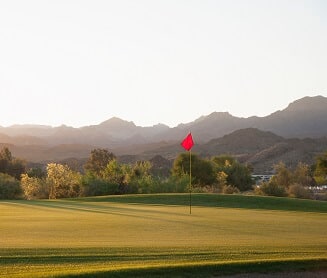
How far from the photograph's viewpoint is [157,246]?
1430cm

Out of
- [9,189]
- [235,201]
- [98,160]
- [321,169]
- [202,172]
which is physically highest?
[98,160]

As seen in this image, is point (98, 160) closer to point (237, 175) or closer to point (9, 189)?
point (237, 175)

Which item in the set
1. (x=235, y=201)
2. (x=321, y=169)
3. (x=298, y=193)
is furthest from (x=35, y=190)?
(x=321, y=169)

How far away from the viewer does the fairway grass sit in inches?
426

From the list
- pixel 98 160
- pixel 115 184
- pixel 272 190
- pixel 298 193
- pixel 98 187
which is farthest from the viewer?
pixel 98 160

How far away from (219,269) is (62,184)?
49.7 meters

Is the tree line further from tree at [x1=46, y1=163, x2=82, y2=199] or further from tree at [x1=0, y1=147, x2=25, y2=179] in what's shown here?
tree at [x1=0, y1=147, x2=25, y2=179]

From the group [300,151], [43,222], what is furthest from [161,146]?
[43,222]

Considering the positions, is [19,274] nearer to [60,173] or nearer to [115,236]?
[115,236]

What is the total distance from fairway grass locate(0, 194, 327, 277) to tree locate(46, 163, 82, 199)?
1378 inches

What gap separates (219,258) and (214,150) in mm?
130573

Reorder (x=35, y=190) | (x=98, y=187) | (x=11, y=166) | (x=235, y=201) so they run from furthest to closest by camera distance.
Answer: (x=11, y=166), (x=35, y=190), (x=98, y=187), (x=235, y=201)

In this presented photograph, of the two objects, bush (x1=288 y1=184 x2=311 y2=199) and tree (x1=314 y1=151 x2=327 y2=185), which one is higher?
tree (x1=314 y1=151 x2=327 y2=185)

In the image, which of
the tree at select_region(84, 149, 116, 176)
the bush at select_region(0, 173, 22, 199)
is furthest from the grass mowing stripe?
the tree at select_region(84, 149, 116, 176)
